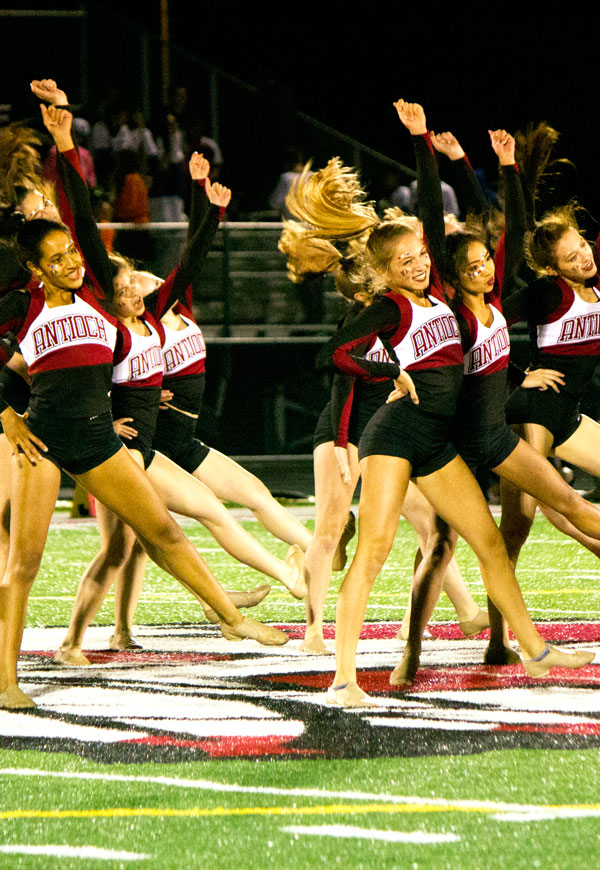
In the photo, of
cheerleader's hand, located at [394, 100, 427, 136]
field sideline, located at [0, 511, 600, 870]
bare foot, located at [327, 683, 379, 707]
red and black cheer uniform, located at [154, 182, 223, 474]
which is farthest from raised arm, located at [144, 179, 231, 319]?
bare foot, located at [327, 683, 379, 707]

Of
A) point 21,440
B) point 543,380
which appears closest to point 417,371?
point 543,380

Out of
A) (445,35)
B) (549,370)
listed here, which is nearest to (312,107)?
(445,35)

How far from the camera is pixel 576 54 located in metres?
19.5

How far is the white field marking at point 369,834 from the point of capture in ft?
10.7

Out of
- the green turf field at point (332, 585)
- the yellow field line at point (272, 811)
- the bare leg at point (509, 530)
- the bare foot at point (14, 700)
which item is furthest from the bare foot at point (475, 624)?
the yellow field line at point (272, 811)

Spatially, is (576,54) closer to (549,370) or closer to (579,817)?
(549,370)

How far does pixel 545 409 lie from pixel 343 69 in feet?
52.7

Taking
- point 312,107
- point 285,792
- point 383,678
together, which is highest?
point 312,107

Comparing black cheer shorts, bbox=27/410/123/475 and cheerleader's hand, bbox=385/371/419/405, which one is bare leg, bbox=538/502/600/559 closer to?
cheerleader's hand, bbox=385/371/419/405

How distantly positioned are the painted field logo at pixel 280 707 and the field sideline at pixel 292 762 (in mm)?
12

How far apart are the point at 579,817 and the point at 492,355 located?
2400 mm

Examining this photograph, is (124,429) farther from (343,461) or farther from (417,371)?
(417,371)

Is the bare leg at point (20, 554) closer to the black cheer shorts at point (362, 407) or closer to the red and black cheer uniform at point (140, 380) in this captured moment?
the red and black cheer uniform at point (140, 380)

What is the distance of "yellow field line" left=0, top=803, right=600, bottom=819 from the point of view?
11.6ft
